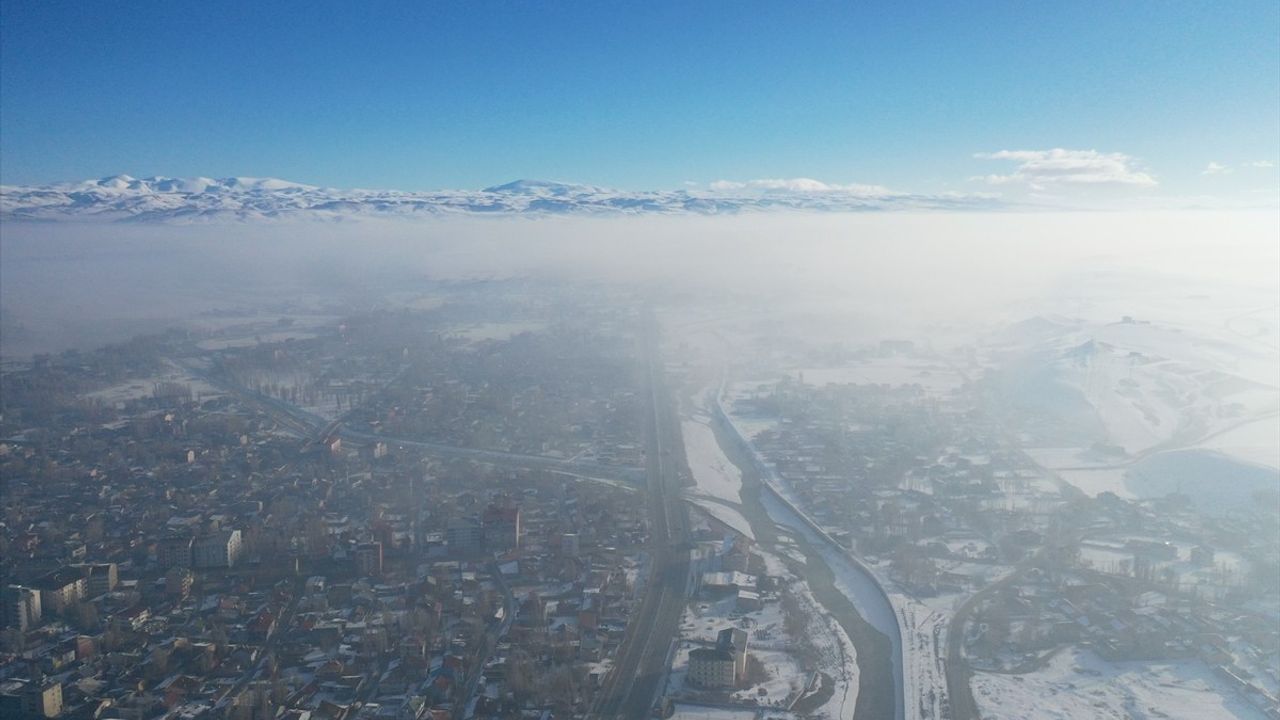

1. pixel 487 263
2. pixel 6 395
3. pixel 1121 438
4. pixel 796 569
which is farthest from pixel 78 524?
pixel 487 263

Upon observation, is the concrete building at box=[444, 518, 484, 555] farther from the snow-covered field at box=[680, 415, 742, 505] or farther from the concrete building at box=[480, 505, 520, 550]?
the snow-covered field at box=[680, 415, 742, 505]

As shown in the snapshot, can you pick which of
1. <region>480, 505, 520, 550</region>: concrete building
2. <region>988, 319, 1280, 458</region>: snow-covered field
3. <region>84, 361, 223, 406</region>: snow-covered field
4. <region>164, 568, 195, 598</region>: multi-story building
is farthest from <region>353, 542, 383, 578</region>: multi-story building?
<region>988, 319, 1280, 458</region>: snow-covered field

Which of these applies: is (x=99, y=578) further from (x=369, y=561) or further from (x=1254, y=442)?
(x=1254, y=442)

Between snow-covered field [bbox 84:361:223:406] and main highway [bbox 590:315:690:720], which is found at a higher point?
snow-covered field [bbox 84:361:223:406]

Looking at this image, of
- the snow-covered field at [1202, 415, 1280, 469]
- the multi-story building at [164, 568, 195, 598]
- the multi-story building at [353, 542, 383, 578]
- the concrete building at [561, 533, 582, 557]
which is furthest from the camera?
the snow-covered field at [1202, 415, 1280, 469]

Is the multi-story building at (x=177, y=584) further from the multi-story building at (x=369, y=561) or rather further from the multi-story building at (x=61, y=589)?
the multi-story building at (x=369, y=561)

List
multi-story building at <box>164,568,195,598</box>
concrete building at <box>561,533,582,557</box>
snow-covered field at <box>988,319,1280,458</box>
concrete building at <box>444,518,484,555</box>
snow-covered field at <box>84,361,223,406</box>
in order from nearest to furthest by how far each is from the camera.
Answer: multi-story building at <box>164,568,195,598</box> → concrete building at <box>561,533,582,557</box> → concrete building at <box>444,518,484,555</box> → snow-covered field at <box>988,319,1280,458</box> → snow-covered field at <box>84,361,223,406</box>
